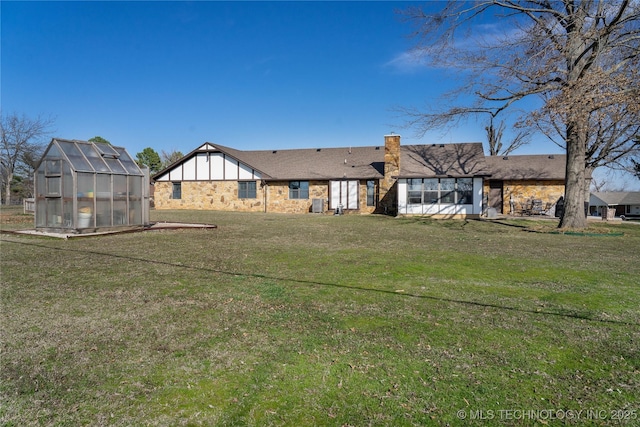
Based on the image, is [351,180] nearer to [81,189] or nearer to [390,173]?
[390,173]

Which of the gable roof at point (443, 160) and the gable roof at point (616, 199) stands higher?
the gable roof at point (443, 160)

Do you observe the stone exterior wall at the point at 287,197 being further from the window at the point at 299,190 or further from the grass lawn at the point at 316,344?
the grass lawn at the point at 316,344

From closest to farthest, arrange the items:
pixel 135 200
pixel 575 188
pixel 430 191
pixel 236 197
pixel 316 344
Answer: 1. pixel 316 344
2. pixel 135 200
3. pixel 575 188
4. pixel 430 191
5. pixel 236 197

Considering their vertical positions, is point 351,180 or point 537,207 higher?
point 351,180

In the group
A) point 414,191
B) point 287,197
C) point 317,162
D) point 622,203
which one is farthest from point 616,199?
point 287,197

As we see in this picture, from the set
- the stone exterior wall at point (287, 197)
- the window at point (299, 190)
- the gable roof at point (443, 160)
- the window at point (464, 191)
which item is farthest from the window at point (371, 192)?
the window at point (464, 191)

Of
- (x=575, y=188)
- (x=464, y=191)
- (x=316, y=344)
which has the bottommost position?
(x=316, y=344)

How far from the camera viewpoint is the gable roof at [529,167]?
26234mm

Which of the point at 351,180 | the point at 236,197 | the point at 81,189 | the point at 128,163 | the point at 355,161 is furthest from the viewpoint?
the point at 355,161

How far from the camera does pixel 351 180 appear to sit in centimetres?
2597

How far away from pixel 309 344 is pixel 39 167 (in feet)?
44.2

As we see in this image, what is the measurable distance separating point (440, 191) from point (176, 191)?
66.5 ft

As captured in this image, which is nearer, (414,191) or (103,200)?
(103,200)

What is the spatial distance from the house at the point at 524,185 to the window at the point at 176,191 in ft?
75.9
